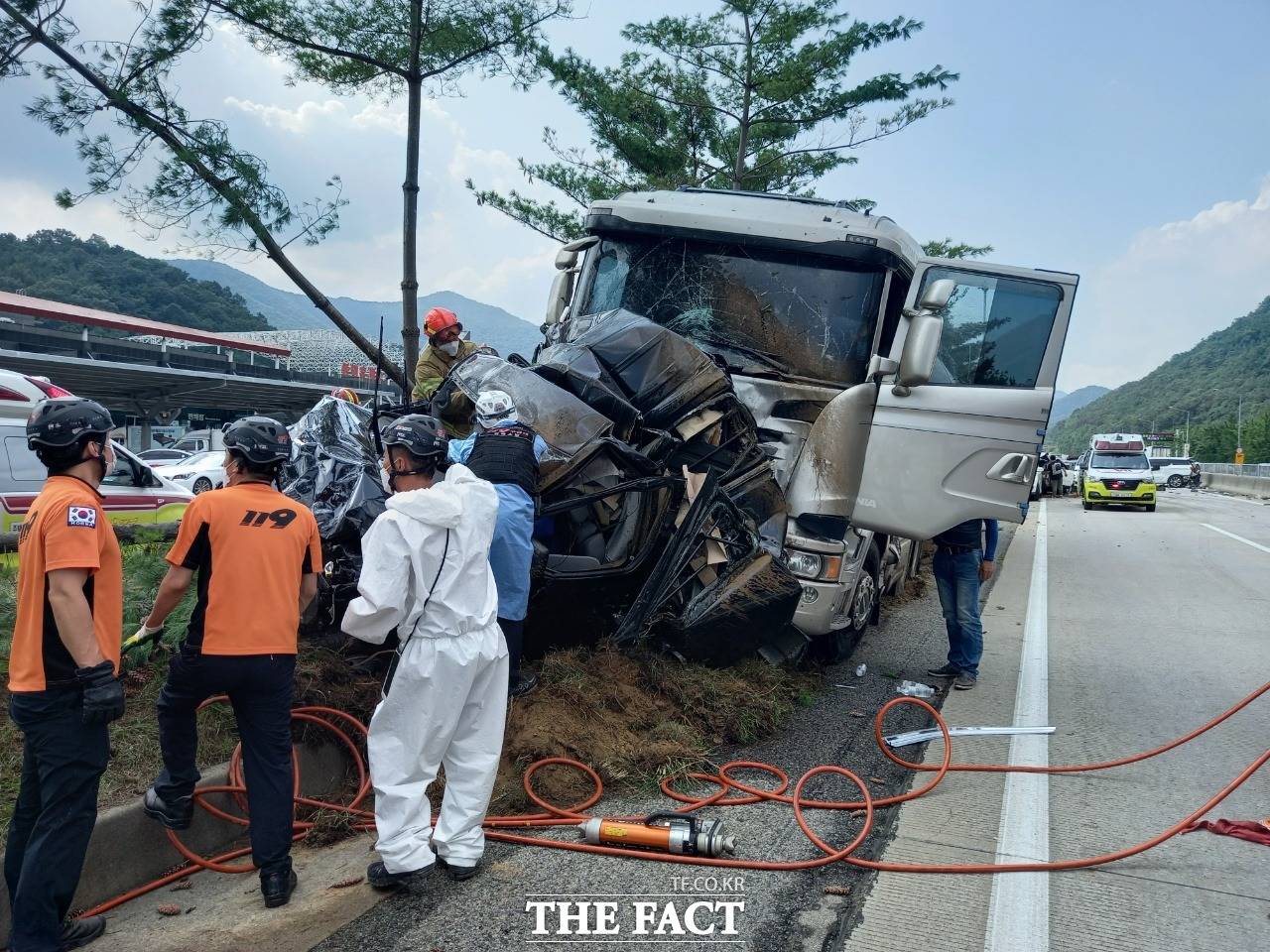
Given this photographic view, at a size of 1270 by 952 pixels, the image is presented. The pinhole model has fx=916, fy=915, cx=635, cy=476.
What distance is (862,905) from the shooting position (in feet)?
10.5

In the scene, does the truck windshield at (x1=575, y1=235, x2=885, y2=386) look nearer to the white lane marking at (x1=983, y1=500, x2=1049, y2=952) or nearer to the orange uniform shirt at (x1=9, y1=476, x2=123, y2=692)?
the white lane marking at (x1=983, y1=500, x2=1049, y2=952)

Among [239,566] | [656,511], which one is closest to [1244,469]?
[656,511]

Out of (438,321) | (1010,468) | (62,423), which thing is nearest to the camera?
(62,423)

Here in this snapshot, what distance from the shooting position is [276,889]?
3.18m

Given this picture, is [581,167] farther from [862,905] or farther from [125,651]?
[862,905]

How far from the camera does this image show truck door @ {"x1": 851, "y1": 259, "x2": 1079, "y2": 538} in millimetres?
5902

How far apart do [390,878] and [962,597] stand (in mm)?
4244

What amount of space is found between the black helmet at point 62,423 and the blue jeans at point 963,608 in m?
5.06

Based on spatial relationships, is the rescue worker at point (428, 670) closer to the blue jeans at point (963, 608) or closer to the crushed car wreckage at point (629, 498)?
the crushed car wreckage at point (629, 498)

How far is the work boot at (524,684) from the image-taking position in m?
4.53

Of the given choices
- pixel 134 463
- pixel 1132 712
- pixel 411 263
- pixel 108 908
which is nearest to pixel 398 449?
pixel 108 908

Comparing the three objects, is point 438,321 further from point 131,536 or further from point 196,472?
point 196,472

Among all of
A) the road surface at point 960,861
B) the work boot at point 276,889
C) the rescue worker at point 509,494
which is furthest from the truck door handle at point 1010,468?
the work boot at point 276,889

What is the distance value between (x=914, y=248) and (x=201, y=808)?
5.91 m
